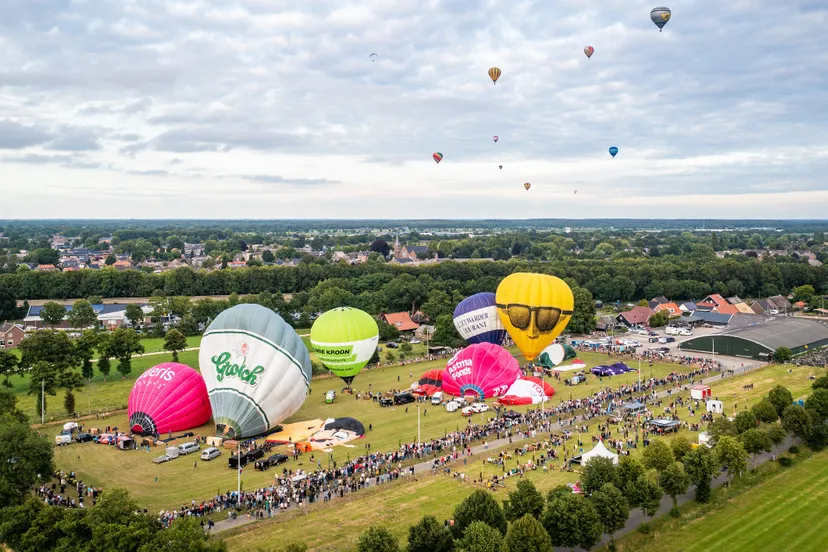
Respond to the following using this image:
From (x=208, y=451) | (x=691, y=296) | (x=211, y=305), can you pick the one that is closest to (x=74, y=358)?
(x=208, y=451)

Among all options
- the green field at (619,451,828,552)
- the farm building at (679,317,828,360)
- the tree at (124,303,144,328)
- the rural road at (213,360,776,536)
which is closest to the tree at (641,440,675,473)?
the rural road at (213,360,776,536)

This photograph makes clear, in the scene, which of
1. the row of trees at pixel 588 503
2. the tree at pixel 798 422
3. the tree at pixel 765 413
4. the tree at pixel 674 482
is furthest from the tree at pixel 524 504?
the tree at pixel 765 413

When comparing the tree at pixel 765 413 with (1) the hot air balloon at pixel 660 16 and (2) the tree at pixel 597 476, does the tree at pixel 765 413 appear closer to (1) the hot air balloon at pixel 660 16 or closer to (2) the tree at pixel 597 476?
(2) the tree at pixel 597 476

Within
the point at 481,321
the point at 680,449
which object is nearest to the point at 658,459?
the point at 680,449

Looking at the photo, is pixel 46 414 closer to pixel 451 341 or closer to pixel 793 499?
pixel 451 341

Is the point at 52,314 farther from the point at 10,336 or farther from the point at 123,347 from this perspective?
the point at 123,347

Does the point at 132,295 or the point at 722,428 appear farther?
the point at 132,295
